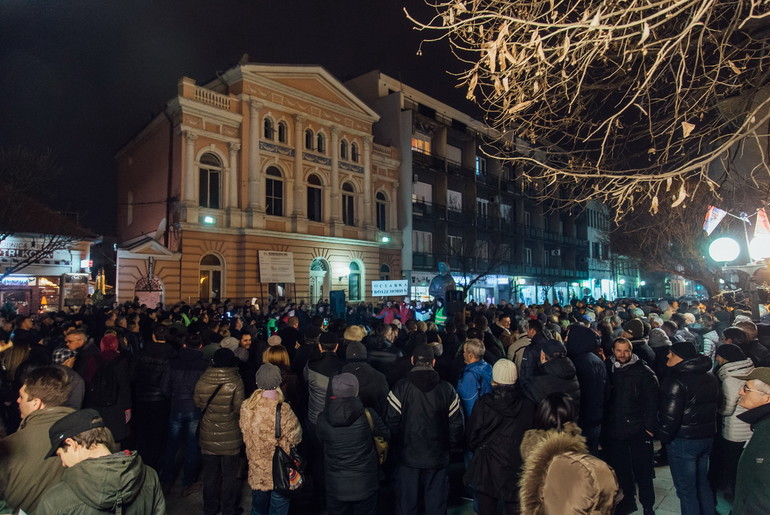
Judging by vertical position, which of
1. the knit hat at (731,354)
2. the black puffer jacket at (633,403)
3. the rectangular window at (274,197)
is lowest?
the black puffer jacket at (633,403)

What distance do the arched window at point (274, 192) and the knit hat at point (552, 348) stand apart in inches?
852

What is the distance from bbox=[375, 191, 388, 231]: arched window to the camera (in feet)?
102

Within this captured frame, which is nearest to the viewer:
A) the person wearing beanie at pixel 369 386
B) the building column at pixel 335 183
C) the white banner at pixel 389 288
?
the person wearing beanie at pixel 369 386

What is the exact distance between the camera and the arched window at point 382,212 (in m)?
31.0

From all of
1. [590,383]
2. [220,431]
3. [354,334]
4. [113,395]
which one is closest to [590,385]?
[590,383]

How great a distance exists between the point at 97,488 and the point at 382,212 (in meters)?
29.0

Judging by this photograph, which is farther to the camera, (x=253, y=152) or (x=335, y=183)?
(x=335, y=183)

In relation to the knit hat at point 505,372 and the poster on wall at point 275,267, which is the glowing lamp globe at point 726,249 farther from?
the poster on wall at point 275,267

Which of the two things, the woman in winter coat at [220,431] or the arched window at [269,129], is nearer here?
the woman in winter coat at [220,431]

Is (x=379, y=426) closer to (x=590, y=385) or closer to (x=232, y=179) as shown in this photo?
(x=590, y=385)

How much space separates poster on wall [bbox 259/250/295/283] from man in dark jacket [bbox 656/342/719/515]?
68.5 feet

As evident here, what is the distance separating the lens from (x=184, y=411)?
5.70 m

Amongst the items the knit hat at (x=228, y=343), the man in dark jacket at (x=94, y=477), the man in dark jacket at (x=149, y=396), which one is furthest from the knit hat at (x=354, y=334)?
the man in dark jacket at (x=94, y=477)

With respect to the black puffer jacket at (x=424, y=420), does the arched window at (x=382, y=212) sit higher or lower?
higher
